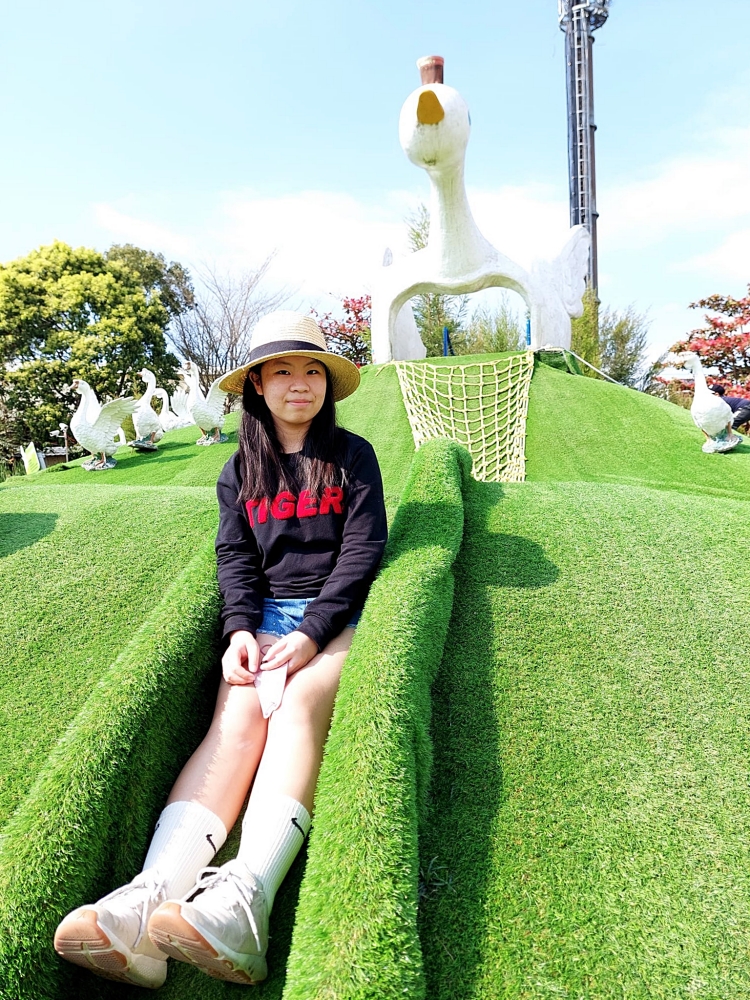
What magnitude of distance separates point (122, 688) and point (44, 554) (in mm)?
1170

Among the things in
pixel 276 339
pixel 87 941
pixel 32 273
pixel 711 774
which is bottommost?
pixel 711 774

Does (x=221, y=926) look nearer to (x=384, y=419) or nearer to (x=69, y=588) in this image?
(x=69, y=588)

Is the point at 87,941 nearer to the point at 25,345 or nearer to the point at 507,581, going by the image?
the point at 507,581

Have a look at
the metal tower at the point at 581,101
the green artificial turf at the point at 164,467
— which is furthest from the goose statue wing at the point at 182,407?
the metal tower at the point at 581,101

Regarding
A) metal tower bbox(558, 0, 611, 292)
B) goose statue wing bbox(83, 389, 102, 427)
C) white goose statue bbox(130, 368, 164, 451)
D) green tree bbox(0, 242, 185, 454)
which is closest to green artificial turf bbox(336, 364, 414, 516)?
white goose statue bbox(130, 368, 164, 451)

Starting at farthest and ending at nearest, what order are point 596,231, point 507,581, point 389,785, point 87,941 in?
point 596,231
point 507,581
point 389,785
point 87,941

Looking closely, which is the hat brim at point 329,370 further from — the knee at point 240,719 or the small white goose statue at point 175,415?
the small white goose statue at point 175,415

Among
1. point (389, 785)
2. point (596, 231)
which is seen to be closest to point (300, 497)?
point (389, 785)

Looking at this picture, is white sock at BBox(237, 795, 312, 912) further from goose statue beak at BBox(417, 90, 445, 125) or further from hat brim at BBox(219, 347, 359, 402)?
goose statue beak at BBox(417, 90, 445, 125)

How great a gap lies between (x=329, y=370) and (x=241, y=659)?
2.77ft

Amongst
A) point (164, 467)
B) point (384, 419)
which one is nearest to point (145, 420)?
point (164, 467)

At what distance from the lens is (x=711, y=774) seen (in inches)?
60.1

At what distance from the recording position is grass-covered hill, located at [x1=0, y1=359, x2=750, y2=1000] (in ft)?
3.82

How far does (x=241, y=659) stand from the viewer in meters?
1.59
